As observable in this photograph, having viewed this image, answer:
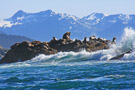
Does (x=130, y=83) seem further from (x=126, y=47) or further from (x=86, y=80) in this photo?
(x=126, y=47)

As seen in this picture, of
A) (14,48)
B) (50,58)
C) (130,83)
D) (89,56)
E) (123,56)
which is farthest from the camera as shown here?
Answer: (14,48)

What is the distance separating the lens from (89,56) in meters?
82.3

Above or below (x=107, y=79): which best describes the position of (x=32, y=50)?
above

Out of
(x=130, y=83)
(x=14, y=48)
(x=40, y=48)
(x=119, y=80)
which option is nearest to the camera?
(x=130, y=83)

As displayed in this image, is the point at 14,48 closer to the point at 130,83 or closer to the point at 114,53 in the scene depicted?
the point at 114,53

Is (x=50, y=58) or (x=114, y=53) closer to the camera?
(x=114, y=53)

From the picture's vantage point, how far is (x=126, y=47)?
78938 mm

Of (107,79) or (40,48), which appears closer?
(107,79)

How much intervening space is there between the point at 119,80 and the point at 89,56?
47099mm

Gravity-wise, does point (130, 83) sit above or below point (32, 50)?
below

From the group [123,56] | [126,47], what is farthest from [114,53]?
[123,56]

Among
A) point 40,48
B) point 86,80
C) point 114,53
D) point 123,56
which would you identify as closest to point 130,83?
point 86,80

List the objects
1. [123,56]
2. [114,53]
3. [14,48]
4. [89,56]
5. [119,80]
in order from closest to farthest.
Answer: [119,80]
[123,56]
[114,53]
[89,56]
[14,48]

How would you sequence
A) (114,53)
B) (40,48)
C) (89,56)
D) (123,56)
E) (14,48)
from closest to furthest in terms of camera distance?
(123,56) → (114,53) → (89,56) → (40,48) → (14,48)
